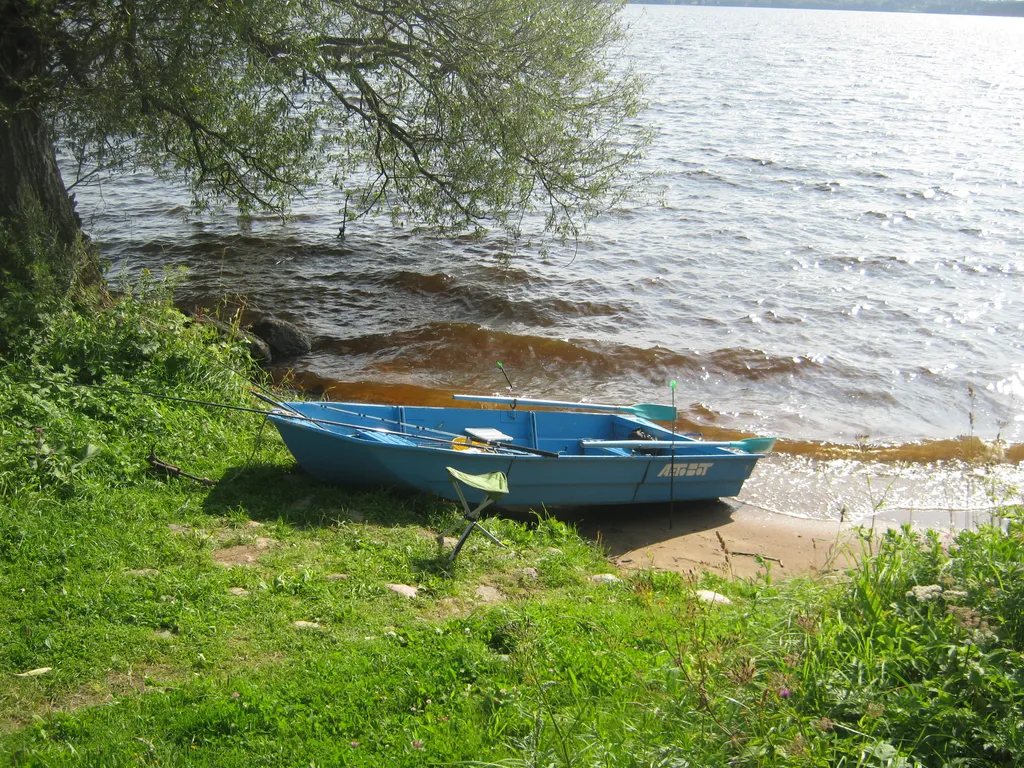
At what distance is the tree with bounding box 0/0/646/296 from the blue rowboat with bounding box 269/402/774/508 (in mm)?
3775

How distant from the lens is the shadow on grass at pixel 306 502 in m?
7.61

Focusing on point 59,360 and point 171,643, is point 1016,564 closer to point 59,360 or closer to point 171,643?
point 171,643

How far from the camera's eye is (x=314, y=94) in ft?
43.3

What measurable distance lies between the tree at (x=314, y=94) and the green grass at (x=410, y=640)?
4040 millimetres

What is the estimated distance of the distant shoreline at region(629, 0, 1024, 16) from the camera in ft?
366

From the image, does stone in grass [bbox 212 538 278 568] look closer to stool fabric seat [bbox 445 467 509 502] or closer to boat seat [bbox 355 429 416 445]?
stool fabric seat [bbox 445 467 509 502]

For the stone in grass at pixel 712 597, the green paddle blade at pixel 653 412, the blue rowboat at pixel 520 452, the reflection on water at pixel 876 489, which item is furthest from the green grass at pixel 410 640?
the reflection on water at pixel 876 489

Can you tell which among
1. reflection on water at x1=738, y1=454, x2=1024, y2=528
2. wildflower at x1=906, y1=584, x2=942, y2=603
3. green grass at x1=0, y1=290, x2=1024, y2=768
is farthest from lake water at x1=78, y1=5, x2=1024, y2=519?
green grass at x1=0, y1=290, x2=1024, y2=768

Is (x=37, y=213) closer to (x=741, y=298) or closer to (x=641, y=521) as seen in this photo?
(x=641, y=521)

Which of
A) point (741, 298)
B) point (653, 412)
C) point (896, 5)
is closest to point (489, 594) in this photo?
point (653, 412)

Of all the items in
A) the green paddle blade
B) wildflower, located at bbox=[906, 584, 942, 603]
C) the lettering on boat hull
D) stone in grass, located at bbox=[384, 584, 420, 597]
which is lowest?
the lettering on boat hull

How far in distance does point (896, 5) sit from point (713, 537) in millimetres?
134502

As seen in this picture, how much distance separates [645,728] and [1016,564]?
2.06m

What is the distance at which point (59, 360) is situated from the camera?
8703mm
